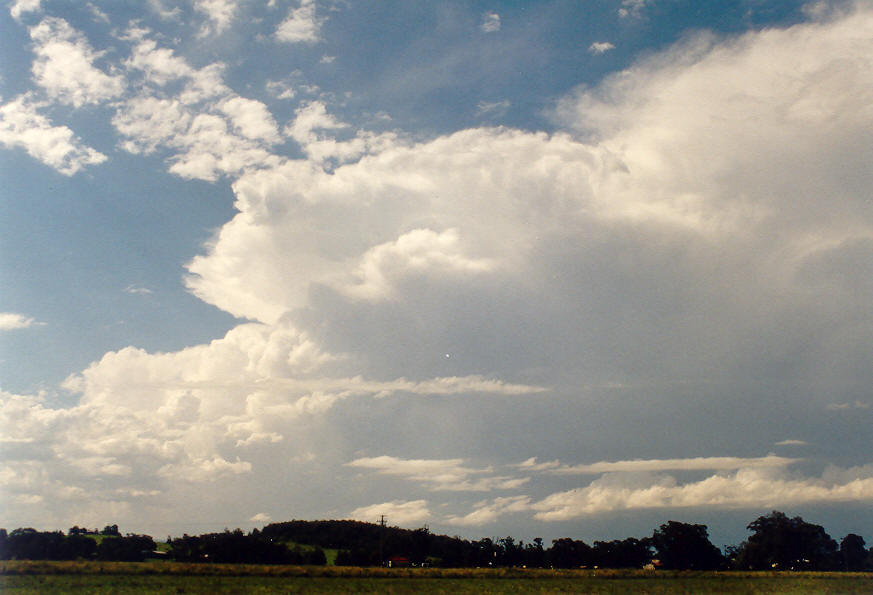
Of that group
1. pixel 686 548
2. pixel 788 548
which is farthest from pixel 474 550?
pixel 788 548

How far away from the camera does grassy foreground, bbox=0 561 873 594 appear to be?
233ft

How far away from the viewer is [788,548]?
192 metres

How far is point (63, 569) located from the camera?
8344 centimetres

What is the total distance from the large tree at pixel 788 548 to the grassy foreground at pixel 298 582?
90417 millimetres

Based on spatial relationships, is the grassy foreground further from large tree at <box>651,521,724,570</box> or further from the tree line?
large tree at <box>651,521,724,570</box>

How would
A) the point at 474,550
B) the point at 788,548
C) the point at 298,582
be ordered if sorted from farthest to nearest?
the point at 788,548, the point at 474,550, the point at 298,582

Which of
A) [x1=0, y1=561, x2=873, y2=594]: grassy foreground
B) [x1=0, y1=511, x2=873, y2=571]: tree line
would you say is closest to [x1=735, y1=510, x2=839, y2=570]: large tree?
[x1=0, y1=511, x2=873, y2=571]: tree line

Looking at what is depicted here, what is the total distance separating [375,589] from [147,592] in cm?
2365

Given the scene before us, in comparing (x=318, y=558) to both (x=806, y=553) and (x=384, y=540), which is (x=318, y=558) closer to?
(x=384, y=540)

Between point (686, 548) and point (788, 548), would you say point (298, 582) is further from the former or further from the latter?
point (788, 548)

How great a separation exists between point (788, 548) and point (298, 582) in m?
159

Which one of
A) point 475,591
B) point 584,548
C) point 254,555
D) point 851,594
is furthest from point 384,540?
point 851,594

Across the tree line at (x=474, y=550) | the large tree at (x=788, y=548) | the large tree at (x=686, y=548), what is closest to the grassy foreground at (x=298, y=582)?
the tree line at (x=474, y=550)

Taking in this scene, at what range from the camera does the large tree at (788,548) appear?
19212 cm
